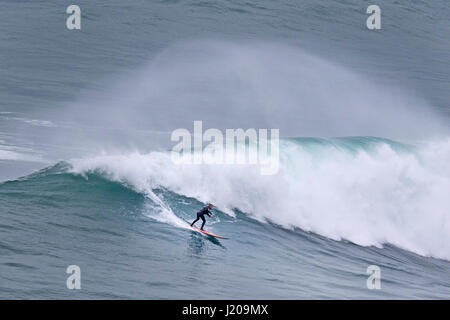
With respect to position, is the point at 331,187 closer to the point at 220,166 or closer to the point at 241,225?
the point at 220,166

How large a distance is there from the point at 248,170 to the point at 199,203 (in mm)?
2730

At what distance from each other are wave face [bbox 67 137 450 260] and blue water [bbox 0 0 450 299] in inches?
2.7
